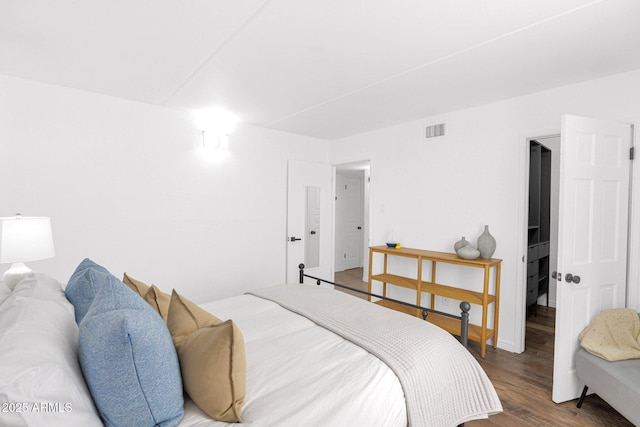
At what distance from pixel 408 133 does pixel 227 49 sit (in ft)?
8.17

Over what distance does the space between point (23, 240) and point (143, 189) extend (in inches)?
53.9

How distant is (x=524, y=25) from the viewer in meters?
1.83

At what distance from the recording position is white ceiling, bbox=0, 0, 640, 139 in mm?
1711

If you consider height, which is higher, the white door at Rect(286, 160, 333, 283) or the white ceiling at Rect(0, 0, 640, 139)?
the white ceiling at Rect(0, 0, 640, 139)

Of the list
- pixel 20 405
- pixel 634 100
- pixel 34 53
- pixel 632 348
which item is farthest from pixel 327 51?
pixel 632 348

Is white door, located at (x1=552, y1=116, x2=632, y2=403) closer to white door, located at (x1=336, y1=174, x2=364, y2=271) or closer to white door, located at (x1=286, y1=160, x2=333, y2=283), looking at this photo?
white door, located at (x1=286, y1=160, x2=333, y2=283)

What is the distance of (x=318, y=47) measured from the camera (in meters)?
2.10

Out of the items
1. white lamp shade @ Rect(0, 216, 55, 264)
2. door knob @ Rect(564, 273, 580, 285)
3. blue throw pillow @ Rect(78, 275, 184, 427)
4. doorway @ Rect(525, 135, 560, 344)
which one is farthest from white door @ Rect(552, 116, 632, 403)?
white lamp shade @ Rect(0, 216, 55, 264)

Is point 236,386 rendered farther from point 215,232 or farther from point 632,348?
point 215,232

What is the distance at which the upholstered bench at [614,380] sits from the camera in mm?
1746

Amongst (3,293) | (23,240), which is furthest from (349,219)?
(3,293)

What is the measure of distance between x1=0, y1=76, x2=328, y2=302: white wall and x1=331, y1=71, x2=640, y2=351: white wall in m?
1.65

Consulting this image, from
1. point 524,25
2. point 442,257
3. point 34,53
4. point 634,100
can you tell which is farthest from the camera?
point 442,257

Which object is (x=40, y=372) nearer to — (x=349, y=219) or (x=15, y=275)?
(x=15, y=275)
